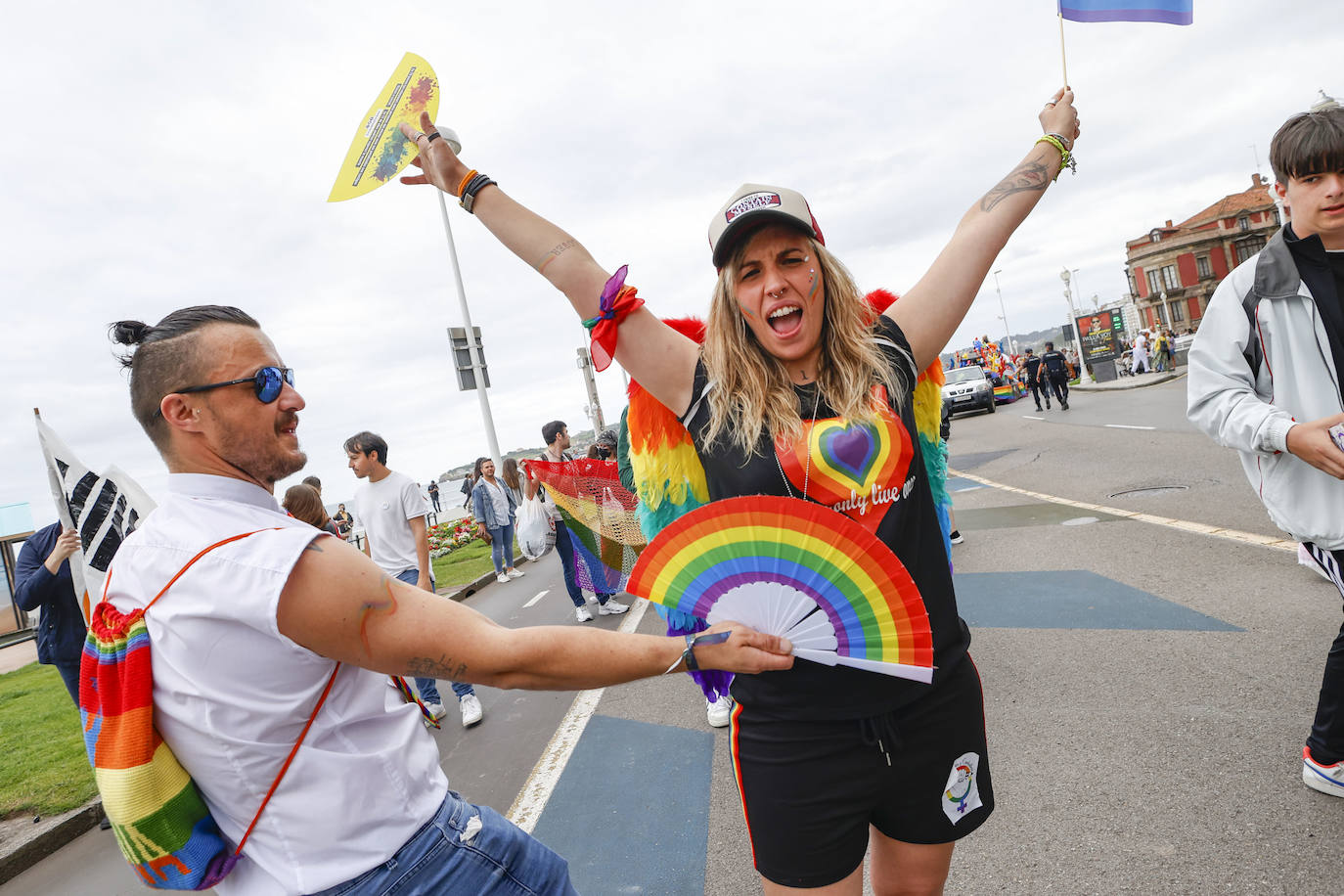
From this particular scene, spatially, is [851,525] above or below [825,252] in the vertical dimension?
below

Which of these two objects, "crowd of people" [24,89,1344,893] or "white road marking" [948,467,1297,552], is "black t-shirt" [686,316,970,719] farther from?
"white road marking" [948,467,1297,552]

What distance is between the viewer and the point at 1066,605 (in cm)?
522

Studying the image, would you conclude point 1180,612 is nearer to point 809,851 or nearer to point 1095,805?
point 1095,805

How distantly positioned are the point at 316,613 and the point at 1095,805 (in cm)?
288

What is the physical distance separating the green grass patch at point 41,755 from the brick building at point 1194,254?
7703 cm

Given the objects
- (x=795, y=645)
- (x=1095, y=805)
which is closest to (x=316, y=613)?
(x=795, y=645)

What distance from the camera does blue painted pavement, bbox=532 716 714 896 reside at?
3071mm

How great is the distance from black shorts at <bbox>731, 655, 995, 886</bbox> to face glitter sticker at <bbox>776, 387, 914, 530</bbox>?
0.45 metres

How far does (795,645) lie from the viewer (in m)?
1.57

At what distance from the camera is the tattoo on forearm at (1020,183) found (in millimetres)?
2031

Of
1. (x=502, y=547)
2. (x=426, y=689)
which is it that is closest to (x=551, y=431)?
(x=426, y=689)

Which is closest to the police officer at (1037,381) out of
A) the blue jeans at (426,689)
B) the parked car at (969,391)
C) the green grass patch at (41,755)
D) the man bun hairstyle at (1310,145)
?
the parked car at (969,391)

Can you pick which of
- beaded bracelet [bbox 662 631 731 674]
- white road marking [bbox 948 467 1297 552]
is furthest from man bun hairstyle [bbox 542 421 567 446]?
beaded bracelet [bbox 662 631 731 674]

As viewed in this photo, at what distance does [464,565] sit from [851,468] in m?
15.1
